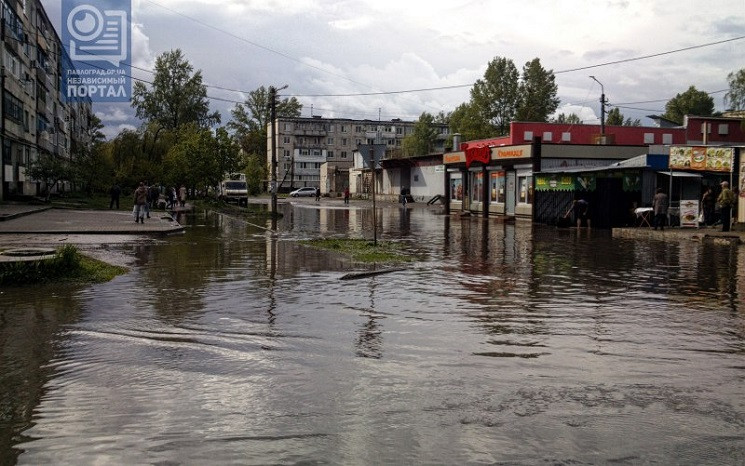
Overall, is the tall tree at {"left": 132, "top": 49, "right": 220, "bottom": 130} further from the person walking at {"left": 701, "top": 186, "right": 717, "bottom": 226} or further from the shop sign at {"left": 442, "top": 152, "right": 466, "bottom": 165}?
the person walking at {"left": 701, "top": 186, "right": 717, "bottom": 226}

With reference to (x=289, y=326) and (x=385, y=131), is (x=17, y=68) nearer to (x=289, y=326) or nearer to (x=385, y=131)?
(x=289, y=326)

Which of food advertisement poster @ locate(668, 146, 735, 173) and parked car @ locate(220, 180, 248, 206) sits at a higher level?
food advertisement poster @ locate(668, 146, 735, 173)

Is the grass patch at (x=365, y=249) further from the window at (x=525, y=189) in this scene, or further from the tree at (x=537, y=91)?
the tree at (x=537, y=91)

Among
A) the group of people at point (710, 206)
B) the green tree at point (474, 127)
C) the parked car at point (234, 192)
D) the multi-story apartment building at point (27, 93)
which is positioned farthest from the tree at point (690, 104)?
the multi-story apartment building at point (27, 93)

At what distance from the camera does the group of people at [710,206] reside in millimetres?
24469

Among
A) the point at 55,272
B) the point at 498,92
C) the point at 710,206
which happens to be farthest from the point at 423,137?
the point at 55,272

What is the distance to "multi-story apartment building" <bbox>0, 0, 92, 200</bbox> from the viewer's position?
147 feet

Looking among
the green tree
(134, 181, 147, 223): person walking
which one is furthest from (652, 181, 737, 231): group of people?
the green tree

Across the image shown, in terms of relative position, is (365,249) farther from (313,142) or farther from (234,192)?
(313,142)

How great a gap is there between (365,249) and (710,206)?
17449mm

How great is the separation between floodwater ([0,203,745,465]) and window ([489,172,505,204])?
28.3 meters

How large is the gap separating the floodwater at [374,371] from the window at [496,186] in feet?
93.0

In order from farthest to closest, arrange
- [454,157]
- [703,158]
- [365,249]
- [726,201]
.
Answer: [454,157] → [703,158] → [726,201] → [365,249]

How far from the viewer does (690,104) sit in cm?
9656
